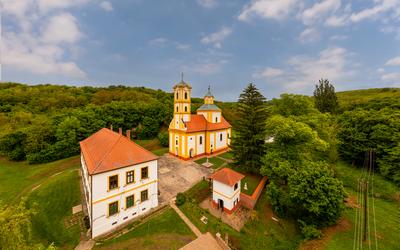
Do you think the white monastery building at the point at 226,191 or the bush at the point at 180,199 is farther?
the bush at the point at 180,199

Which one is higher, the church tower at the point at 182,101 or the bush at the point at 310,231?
the church tower at the point at 182,101

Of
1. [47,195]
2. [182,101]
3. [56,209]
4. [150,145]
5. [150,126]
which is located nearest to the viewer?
[56,209]

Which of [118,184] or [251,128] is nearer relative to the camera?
[118,184]

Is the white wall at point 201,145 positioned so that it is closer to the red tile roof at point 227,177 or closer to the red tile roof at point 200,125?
the red tile roof at point 200,125

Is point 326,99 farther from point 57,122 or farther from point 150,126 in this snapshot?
point 57,122

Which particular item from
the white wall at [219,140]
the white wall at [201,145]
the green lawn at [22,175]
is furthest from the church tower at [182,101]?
the green lawn at [22,175]

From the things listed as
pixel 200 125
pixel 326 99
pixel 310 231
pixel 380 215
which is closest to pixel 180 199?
pixel 310 231
